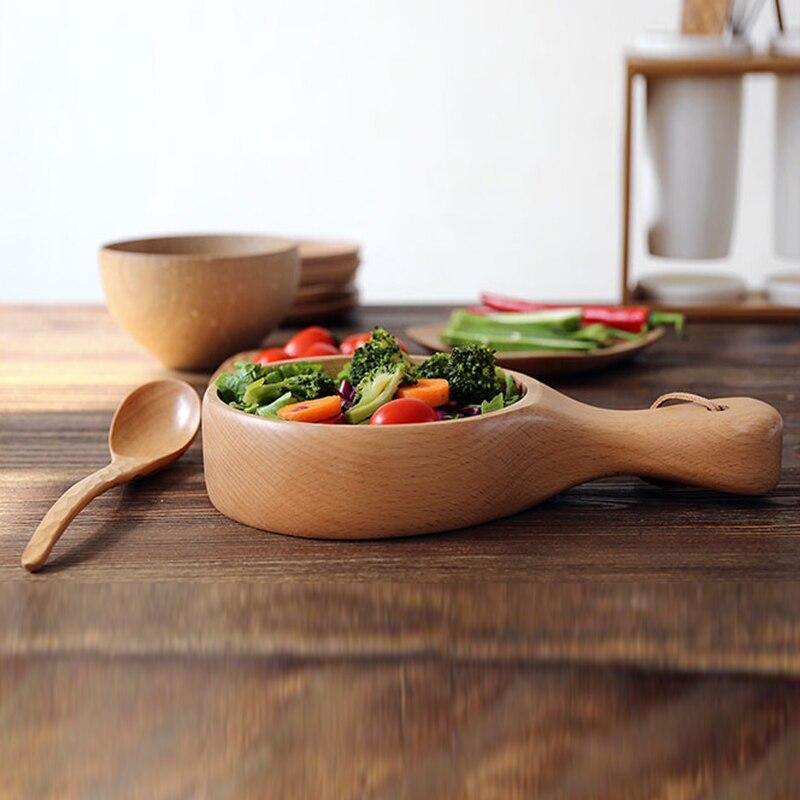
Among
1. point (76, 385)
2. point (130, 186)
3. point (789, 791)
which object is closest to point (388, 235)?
point (130, 186)

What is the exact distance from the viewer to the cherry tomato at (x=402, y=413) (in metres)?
1.03

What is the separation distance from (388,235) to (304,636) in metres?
3.79

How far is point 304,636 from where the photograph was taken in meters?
0.89

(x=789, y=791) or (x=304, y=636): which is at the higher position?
(x=304, y=636)

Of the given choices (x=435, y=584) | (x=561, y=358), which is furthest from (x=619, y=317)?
(x=435, y=584)

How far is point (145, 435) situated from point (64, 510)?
0.86ft

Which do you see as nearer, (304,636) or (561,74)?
(304,636)

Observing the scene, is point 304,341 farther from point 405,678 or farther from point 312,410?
point 405,678

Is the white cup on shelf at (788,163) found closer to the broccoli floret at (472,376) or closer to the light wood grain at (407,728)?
the broccoli floret at (472,376)

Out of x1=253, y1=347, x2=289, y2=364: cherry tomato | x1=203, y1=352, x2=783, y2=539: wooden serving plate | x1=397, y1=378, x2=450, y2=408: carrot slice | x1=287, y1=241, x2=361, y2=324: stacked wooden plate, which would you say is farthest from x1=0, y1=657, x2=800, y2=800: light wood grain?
x1=287, y1=241, x2=361, y2=324: stacked wooden plate

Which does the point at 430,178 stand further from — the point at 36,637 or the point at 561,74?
the point at 36,637

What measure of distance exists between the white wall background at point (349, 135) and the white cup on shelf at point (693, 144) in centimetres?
226

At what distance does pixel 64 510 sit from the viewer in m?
1.03

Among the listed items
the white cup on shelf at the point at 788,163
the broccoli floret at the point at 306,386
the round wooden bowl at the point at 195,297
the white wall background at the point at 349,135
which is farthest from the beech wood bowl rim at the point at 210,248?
the white wall background at the point at 349,135
